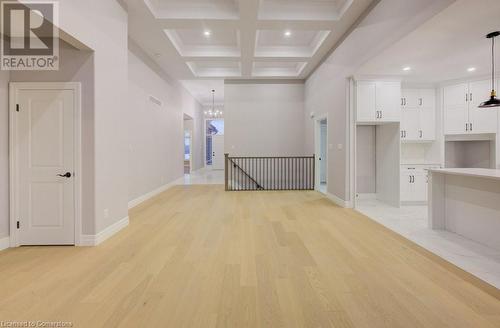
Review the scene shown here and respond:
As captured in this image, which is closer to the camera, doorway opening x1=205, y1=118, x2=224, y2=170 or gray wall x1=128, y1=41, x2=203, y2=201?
gray wall x1=128, y1=41, x2=203, y2=201

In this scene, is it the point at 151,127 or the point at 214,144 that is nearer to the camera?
the point at 151,127

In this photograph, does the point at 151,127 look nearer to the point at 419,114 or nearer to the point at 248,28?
the point at 248,28

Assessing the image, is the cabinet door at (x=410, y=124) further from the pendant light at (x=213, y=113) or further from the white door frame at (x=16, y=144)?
the pendant light at (x=213, y=113)

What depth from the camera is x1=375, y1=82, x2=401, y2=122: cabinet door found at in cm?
538

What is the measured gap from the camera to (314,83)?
7.57 metres

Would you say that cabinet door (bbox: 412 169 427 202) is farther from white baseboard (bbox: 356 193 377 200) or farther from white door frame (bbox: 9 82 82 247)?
white door frame (bbox: 9 82 82 247)

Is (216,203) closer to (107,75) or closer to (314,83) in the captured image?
(107,75)

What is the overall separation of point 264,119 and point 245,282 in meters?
7.10

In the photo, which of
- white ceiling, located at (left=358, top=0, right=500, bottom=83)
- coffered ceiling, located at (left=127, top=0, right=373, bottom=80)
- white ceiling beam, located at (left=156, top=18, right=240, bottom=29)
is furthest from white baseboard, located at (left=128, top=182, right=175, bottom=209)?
white ceiling, located at (left=358, top=0, right=500, bottom=83)

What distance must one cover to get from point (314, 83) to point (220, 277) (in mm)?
6629

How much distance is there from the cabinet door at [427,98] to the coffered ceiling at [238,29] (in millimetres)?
2410

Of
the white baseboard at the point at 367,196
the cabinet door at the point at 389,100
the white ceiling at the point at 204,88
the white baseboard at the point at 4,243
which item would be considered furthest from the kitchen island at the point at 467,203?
the white ceiling at the point at 204,88

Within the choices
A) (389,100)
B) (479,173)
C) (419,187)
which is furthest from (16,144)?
(419,187)

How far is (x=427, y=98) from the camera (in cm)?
583
